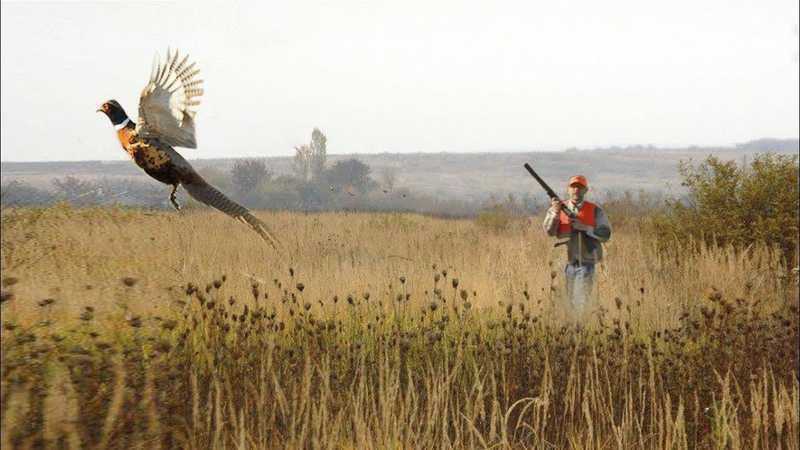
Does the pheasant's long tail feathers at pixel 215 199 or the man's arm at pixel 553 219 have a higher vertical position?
the pheasant's long tail feathers at pixel 215 199

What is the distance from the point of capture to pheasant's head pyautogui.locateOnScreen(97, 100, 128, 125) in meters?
3.90

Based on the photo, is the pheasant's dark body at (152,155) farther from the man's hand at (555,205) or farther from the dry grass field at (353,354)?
the man's hand at (555,205)

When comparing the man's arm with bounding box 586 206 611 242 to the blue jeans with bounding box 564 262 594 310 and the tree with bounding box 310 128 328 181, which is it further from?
the tree with bounding box 310 128 328 181

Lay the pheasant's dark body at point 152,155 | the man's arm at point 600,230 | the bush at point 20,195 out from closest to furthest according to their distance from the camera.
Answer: the pheasant's dark body at point 152,155
the bush at point 20,195
the man's arm at point 600,230

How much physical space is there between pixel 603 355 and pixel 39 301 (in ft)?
13.0

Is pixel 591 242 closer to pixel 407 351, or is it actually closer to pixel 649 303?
pixel 649 303

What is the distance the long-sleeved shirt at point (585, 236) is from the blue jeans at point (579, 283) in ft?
0.20

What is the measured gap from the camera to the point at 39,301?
104 inches

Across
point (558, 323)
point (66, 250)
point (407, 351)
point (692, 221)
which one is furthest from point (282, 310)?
point (692, 221)

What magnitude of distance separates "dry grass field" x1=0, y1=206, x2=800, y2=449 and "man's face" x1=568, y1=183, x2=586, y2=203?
0.93 m

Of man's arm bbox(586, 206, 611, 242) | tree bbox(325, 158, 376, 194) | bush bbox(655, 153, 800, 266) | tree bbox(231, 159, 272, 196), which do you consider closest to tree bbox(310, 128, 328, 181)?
tree bbox(231, 159, 272, 196)

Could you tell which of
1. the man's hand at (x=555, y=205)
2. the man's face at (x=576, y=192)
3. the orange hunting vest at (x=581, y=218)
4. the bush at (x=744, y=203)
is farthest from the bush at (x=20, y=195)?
the bush at (x=744, y=203)

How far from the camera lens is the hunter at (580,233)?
6.73 m

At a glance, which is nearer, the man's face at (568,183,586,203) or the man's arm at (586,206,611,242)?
the man's arm at (586,206,611,242)
